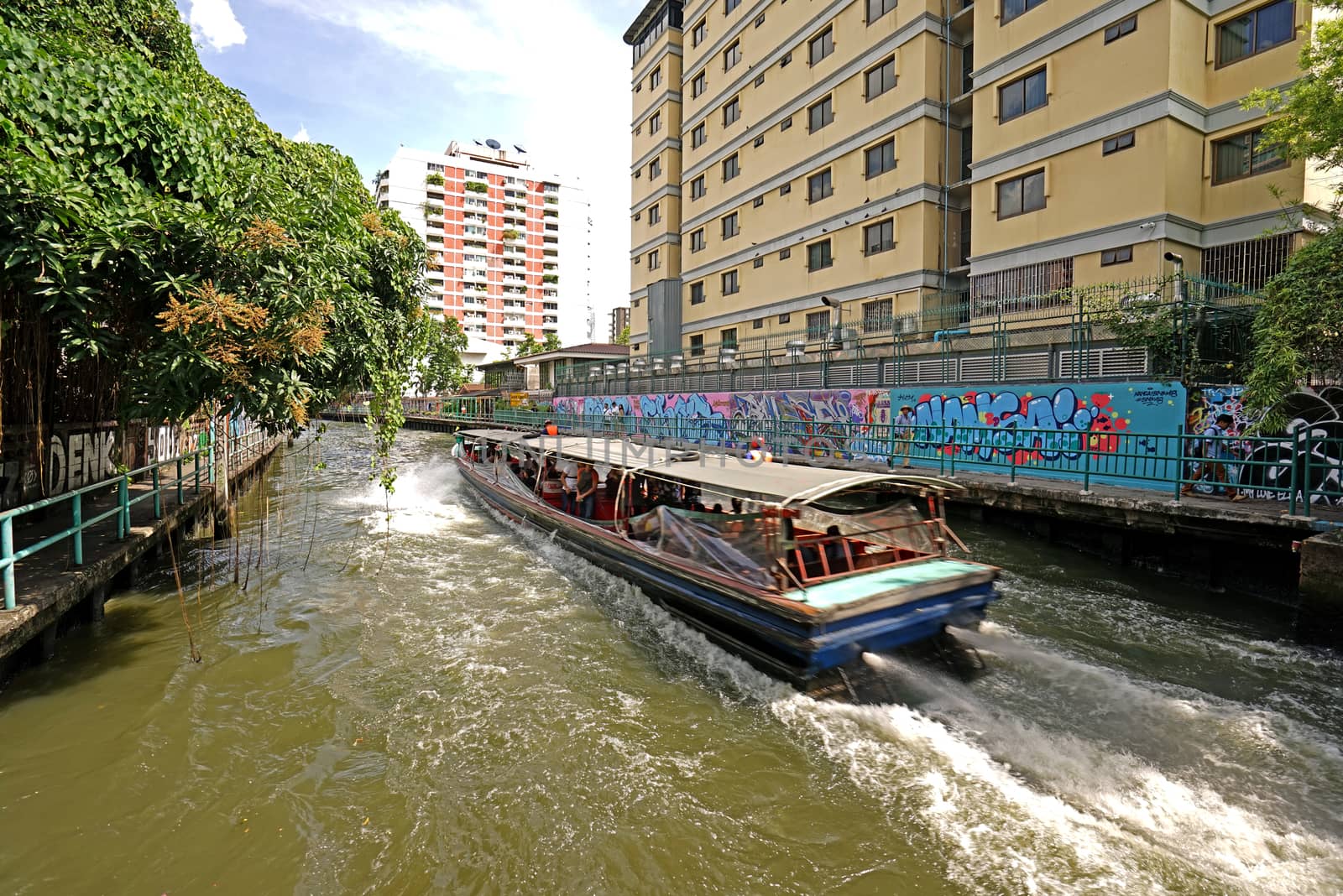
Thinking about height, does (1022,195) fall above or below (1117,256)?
above

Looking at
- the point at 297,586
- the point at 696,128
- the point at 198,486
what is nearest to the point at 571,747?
the point at 297,586

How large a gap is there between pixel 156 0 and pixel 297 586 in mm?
7475

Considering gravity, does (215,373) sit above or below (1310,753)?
above

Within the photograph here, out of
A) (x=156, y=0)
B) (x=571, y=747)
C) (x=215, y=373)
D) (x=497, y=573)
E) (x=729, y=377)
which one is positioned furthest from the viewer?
(x=729, y=377)

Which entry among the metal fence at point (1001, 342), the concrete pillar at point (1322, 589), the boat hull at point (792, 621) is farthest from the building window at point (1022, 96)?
the boat hull at point (792, 621)

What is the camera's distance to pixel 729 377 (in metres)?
23.4

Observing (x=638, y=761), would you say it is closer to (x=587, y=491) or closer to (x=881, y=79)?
(x=587, y=491)

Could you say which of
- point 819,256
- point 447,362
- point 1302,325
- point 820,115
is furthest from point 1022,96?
point 447,362

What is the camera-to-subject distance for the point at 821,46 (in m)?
25.5

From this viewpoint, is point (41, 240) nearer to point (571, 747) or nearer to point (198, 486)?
point (571, 747)

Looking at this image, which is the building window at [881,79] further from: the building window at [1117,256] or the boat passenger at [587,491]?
the boat passenger at [587,491]

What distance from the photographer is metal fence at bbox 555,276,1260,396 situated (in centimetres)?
1170

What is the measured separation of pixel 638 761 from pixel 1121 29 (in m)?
20.8

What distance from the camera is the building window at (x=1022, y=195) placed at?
1806 cm
